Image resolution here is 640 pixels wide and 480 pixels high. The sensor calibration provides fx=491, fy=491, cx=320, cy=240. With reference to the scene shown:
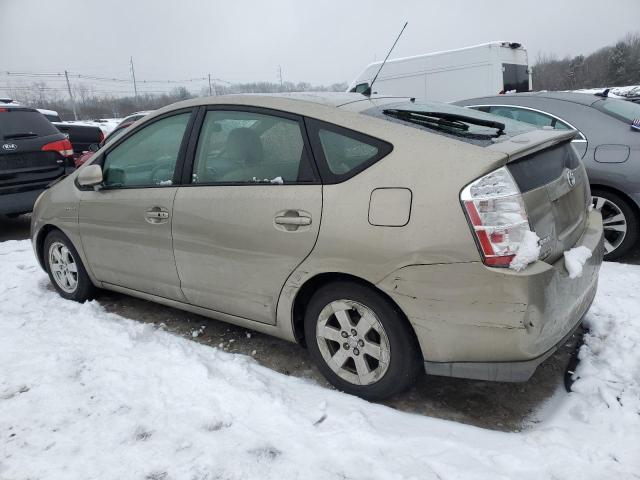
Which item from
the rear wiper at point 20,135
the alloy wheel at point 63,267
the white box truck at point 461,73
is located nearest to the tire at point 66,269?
the alloy wheel at point 63,267

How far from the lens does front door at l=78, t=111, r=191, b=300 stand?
3289 millimetres

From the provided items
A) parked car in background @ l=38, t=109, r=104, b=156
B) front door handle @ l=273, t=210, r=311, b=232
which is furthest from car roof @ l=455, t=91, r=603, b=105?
parked car in background @ l=38, t=109, r=104, b=156

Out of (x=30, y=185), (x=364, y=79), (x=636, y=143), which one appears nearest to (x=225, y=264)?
(x=636, y=143)

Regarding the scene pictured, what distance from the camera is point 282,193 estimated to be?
2684mm

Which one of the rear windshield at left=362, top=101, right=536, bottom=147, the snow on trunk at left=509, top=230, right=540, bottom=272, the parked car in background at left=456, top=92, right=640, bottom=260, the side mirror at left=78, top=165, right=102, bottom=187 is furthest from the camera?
the parked car in background at left=456, top=92, right=640, bottom=260

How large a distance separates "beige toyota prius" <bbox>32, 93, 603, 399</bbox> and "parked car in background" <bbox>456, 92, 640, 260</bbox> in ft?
6.27

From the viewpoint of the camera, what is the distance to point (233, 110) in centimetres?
308

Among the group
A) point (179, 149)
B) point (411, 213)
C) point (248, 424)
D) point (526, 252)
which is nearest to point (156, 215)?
point (179, 149)

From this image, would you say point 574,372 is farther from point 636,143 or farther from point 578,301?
point 636,143

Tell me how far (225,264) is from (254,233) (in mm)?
332

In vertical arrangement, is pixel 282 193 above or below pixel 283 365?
above

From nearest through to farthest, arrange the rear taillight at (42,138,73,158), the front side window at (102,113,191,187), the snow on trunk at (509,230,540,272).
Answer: the snow on trunk at (509,230,540,272), the front side window at (102,113,191,187), the rear taillight at (42,138,73,158)

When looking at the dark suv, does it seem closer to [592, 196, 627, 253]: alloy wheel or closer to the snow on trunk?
the snow on trunk

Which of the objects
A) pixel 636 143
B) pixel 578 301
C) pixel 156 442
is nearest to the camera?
pixel 156 442
